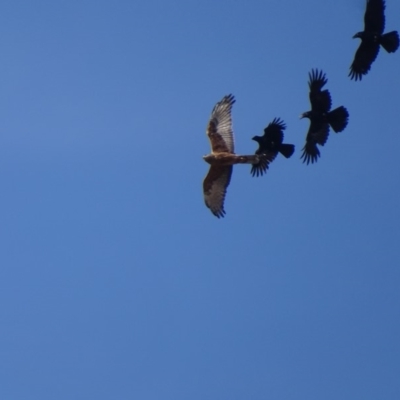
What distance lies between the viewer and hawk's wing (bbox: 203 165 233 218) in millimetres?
63156

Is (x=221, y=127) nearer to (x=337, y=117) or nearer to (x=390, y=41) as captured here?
(x=337, y=117)

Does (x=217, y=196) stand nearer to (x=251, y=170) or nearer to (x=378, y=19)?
(x=251, y=170)

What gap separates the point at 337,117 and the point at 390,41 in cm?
182

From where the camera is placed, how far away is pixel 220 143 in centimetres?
6316

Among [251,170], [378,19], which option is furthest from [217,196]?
[378,19]

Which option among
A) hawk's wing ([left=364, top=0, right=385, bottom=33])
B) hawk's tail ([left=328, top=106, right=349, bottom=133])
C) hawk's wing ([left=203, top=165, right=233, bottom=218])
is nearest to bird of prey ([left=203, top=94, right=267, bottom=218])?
hawk's wing ([left=203, top=165, right=233, bottom=218])

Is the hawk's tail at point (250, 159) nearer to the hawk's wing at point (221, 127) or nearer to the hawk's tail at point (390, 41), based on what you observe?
the hawk's wing at point (221, 127)

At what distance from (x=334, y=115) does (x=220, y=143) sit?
2315 mm

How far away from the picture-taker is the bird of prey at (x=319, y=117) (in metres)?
62.9

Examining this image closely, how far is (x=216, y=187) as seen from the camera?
2494 inches

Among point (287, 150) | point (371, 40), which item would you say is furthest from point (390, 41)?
point (287, 150)

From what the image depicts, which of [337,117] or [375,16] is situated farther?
[337,117]

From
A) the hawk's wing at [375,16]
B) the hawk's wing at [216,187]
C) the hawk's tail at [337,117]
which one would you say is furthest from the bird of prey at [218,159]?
the hawk's wing at [375,16]

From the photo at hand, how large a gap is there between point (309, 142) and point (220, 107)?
1907 mm
